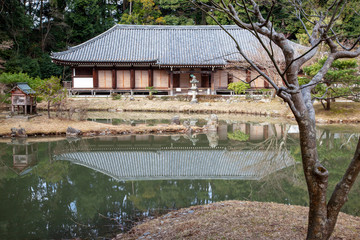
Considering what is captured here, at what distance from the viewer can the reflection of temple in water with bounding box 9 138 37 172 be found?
10227mm

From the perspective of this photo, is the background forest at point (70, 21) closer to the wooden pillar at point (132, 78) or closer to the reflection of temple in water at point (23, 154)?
the wooden pillar at point (132, 78)

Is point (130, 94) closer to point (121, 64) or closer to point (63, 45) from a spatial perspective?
point (121, 64)

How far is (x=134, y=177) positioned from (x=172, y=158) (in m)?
2.46

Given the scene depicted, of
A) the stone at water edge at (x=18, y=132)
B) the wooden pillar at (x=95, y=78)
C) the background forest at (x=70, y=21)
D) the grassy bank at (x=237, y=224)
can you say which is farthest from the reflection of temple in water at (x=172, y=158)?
the background forest at (x=70, y=21)

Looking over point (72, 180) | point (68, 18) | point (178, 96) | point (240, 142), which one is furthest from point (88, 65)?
point (72, 180)

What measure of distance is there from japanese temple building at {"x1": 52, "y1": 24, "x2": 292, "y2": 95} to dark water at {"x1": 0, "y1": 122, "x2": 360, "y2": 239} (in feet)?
47.1

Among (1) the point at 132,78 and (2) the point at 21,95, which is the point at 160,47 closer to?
(1) the point at 132,78

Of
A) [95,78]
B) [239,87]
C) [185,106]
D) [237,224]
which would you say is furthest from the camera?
[95,78]

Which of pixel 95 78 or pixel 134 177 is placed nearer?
pixel 134 177

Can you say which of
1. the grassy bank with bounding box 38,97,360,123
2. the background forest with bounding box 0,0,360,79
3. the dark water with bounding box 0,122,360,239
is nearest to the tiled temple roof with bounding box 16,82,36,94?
the dark water with bounding box 0,122,360,239

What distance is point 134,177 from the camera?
8664mm

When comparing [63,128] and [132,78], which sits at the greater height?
[132,78]

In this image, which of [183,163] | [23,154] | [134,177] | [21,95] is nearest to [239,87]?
[21,95]

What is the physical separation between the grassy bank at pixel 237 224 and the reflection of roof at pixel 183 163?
2985 millimetres
